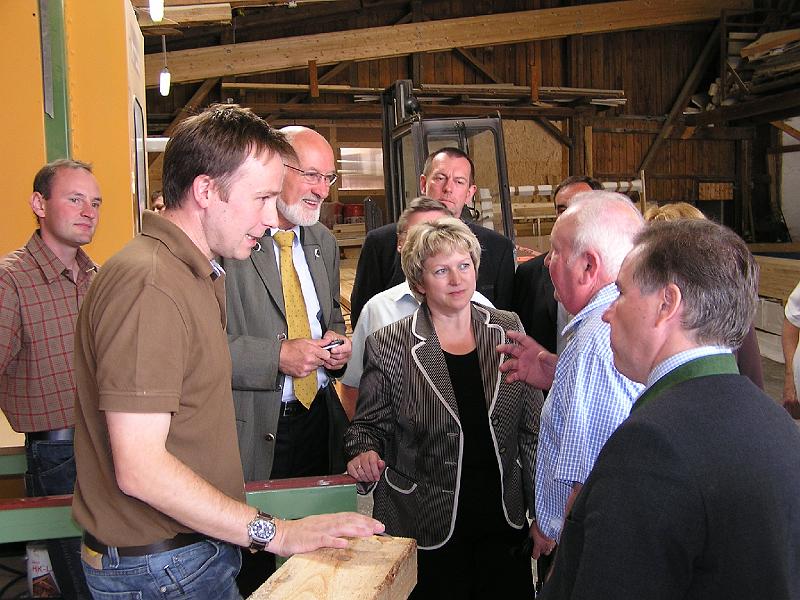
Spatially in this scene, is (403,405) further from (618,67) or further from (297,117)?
(618,67)

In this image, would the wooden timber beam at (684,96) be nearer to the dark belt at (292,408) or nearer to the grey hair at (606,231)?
the dark belt at (292,408)

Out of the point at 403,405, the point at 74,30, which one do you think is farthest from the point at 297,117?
the point at 403,405

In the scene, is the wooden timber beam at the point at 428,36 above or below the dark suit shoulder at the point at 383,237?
above

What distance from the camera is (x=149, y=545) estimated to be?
5.22 ft

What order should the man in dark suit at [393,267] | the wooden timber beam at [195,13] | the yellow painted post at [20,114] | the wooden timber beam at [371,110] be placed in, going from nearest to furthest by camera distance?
the yellow painted post at [20,114] → the man in dark suit at [393,267] → the wooden timber beam at [195,13] → the wooden timber beam at [371,110]

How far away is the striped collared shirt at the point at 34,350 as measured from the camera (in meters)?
3.18

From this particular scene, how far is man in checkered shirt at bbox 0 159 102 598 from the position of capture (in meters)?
3.15

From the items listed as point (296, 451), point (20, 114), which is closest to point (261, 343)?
point (296, 451)

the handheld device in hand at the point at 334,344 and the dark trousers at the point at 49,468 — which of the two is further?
the dark trousers at the point at 49,468

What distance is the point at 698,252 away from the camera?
1.34m

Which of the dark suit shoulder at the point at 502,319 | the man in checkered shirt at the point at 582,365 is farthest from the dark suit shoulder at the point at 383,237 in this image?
the man in checkered shirt at the point at 582,365

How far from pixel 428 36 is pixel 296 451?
42.9 feet

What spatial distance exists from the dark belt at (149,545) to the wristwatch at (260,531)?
0.43ft

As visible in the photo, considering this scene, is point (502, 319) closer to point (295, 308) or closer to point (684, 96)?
point (295, 308)
